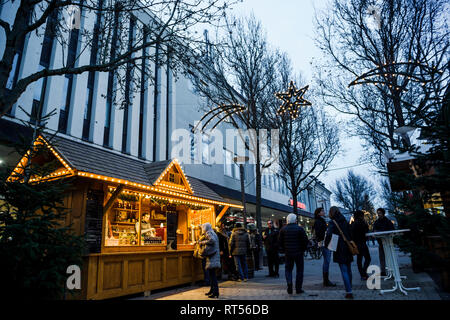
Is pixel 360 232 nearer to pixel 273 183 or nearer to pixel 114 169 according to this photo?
pixel 114 169

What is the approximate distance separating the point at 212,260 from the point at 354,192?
4854cm

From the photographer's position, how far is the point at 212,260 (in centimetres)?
725

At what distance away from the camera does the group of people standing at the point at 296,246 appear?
6.21 meters

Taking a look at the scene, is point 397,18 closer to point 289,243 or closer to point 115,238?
point 289,243

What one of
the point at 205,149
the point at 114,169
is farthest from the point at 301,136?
the point at 114,169

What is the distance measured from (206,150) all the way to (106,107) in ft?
27.1

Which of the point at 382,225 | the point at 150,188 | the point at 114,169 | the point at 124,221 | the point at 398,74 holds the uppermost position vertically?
the point at 398,74

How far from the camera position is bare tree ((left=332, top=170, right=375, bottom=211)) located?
4842 cm

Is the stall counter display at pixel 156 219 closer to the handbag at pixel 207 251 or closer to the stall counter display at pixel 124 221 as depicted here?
the stall counter display at pixel 124 221

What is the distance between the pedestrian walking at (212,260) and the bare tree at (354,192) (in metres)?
43.2

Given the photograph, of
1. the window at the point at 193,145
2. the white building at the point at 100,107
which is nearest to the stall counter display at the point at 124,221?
the white building at the point at 100,107

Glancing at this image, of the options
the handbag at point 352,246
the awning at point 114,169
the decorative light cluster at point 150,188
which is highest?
the awning at point 114,169

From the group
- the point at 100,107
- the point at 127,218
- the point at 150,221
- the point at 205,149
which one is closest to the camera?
the point at 127,218
